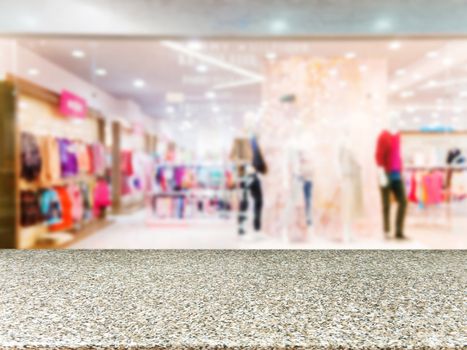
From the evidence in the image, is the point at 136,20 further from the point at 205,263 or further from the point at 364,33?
the point at 205,263

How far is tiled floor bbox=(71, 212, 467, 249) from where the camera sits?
4645 mm

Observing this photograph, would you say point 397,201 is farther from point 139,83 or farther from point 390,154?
point 139,83

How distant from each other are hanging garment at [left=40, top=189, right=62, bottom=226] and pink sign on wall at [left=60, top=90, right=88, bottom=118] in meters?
1.20

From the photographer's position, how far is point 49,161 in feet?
15.9

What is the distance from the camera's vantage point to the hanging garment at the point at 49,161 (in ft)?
15.6

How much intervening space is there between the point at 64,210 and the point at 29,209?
75cm

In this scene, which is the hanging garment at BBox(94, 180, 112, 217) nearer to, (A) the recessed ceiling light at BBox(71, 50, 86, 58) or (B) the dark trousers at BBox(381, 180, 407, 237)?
(A) the recessed ceiling light at BBox(71, 50, 86, 58)

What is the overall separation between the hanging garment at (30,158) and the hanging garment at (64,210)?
0.56 meters

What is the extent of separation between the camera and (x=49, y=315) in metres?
0.61

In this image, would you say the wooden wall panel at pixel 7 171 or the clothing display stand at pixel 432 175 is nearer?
the wooden wall panel at pixel 7 171

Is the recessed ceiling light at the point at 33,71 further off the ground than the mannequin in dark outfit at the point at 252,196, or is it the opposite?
the recessed ceiling light at the point at 33,71

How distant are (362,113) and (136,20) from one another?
129 inches

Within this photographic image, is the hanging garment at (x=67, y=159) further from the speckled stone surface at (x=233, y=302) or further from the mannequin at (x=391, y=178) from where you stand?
the speckled stone surface at (x=233, y=302)

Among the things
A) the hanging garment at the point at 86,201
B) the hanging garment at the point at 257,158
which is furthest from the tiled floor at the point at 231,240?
the hanging garment at the point at 257,158
